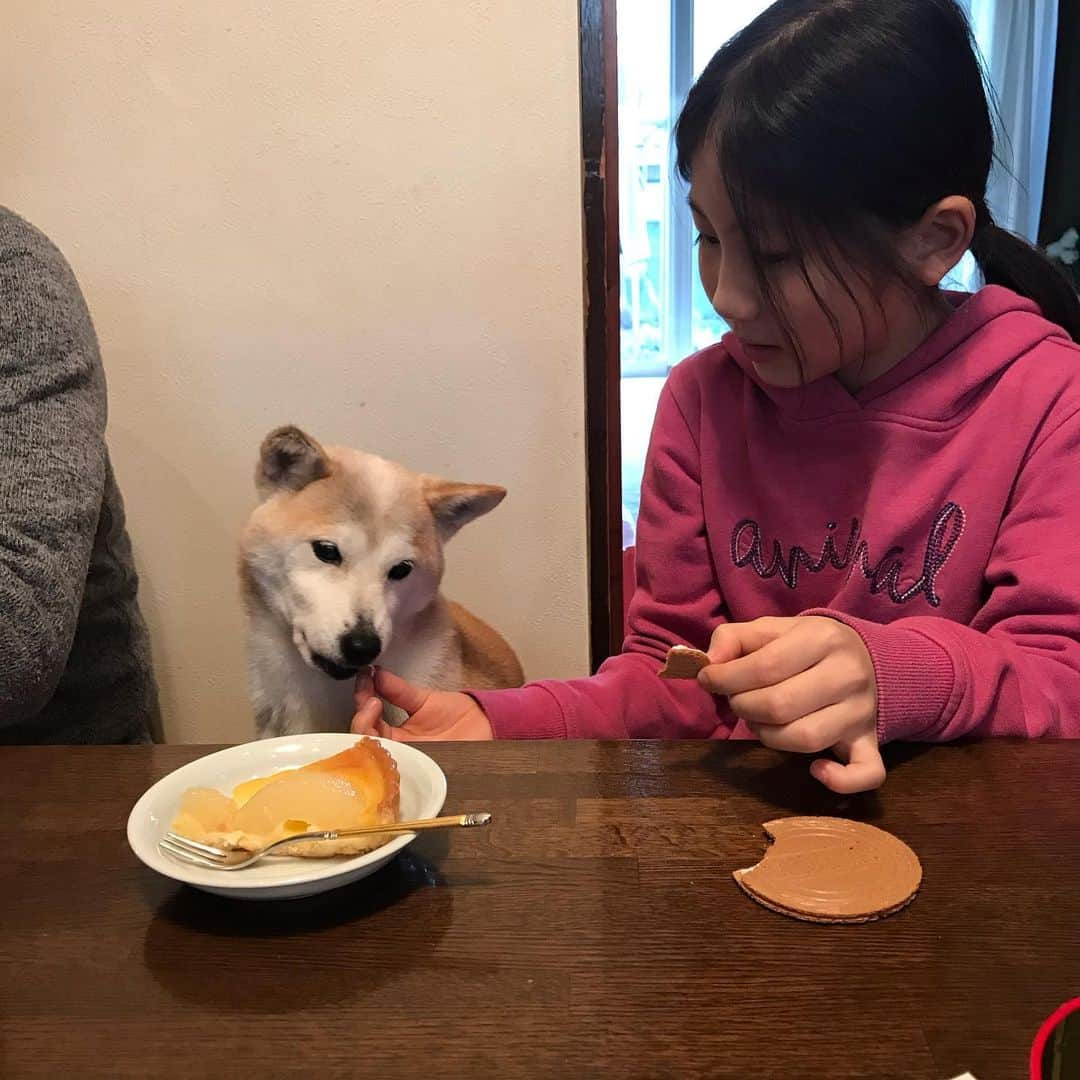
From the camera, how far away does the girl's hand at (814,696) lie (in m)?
0.58

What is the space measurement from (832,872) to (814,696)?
11cm

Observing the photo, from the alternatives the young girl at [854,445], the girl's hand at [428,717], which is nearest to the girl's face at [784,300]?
the young girl at [854,445]

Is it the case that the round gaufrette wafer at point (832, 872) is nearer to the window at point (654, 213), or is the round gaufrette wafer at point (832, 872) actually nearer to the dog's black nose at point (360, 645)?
the dog's black nose at point (360, 645)

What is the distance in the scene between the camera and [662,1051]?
387mm

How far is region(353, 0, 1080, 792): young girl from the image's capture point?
0.64 meters

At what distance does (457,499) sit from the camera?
1.20 metres

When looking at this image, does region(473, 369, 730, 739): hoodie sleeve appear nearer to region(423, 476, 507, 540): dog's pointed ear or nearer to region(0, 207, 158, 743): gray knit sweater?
region(423, 476, 507, 540): dog's pointed ear

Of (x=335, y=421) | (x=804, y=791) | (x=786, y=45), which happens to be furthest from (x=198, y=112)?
(x=804, y=791)

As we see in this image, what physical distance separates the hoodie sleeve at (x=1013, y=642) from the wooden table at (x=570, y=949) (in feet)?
0.16

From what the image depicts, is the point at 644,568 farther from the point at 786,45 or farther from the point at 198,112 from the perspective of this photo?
the point at 198,112

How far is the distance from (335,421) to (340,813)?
Answer: 1.05 meters

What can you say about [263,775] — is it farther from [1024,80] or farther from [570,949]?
[1024,80]

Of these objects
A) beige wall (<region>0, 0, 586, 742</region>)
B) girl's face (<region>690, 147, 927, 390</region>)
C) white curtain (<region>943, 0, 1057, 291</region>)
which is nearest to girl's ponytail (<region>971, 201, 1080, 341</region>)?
girl's face (<region>690, 147, 927, 390</region>)

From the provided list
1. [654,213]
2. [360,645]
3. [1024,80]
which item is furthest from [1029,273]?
[654,213]
